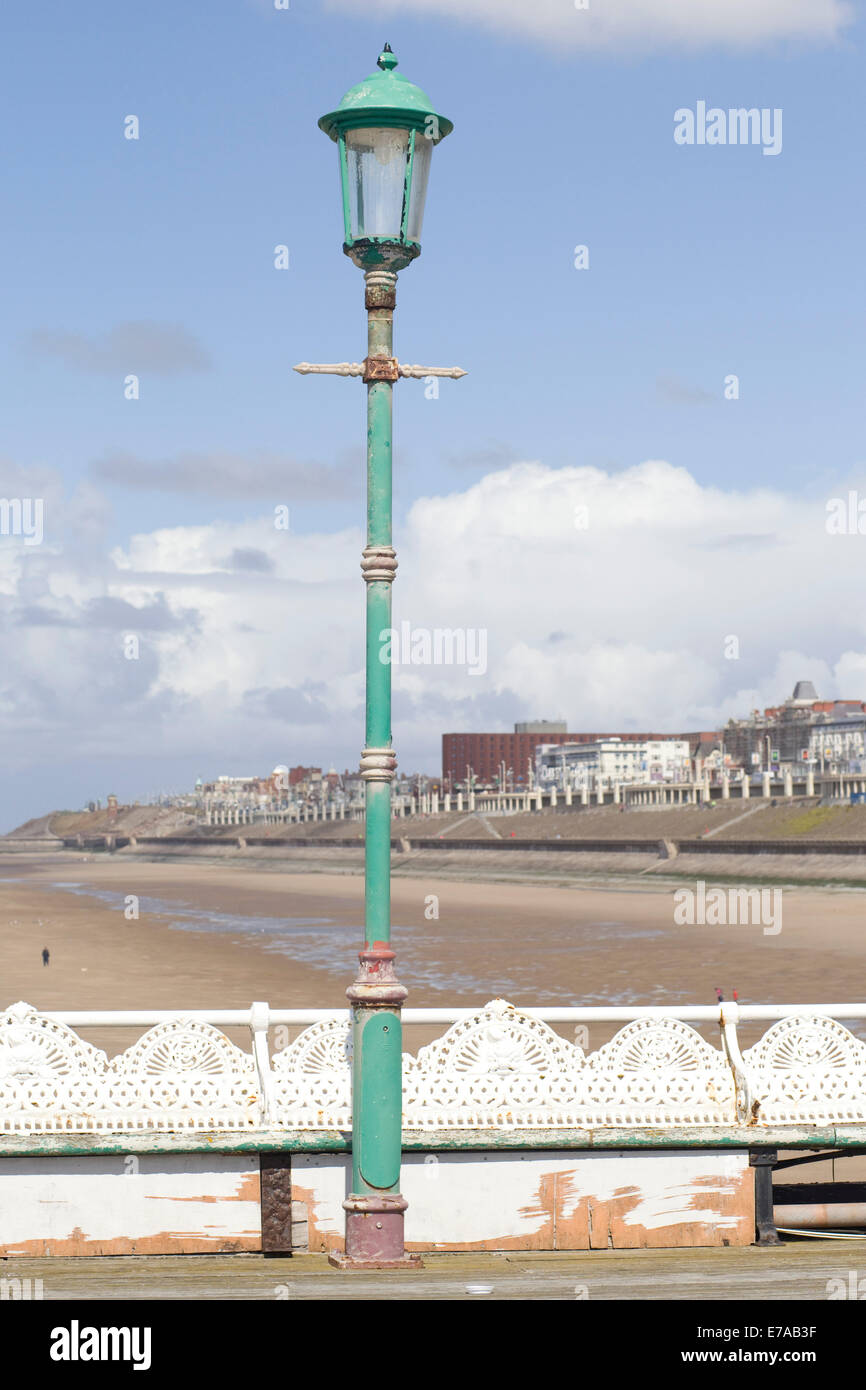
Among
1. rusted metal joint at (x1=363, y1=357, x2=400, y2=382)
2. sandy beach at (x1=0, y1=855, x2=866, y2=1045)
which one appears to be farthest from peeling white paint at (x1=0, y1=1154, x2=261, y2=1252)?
sandy beach at (x1=0, y1=855, x2=866, y2=1045)

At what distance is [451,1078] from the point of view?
920 centimetres

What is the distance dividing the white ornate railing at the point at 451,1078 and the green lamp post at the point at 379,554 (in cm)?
86

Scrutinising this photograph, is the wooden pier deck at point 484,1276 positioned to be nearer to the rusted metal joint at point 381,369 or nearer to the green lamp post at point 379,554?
the green lamp post at point 379,554

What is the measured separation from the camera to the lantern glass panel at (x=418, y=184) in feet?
28.7

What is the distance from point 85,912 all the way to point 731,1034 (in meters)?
68.6

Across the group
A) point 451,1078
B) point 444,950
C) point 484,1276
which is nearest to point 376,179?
point 451,1078

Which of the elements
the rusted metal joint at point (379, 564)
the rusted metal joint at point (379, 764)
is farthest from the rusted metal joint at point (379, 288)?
the rusted metal joint at point (379, 764)

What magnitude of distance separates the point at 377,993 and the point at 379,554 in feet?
7.99

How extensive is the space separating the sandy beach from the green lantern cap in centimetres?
2461

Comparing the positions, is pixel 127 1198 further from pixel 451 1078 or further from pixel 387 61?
pixel 387 61

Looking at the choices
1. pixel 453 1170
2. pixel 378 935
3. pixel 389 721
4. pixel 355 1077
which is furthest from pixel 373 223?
pixel 453 1170

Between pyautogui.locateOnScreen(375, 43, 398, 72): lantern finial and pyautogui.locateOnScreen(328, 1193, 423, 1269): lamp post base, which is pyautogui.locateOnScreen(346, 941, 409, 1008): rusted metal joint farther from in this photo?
pyautogui.locateOnScreen(375, 43, 398, 72): lantern finial

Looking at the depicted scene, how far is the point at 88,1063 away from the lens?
359 inches

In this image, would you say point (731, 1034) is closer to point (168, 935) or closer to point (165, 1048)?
point (165, 1048)
